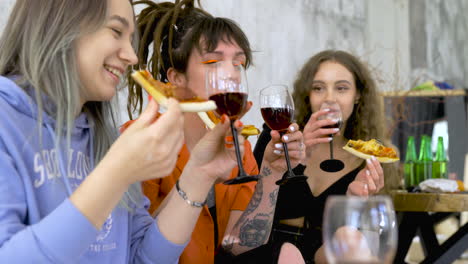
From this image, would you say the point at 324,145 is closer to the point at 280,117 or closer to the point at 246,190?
the point at 246,190

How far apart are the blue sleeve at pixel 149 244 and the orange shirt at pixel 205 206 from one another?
239 mm

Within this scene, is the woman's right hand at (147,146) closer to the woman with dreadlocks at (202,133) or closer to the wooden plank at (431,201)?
the woman with dreadlocks at (202,133)

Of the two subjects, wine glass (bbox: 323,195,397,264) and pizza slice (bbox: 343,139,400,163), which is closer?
wine glass (bbox: 323,195,397,264)

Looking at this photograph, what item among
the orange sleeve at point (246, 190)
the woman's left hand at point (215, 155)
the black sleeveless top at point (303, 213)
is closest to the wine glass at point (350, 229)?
the woman's left hand at point (215, 155)

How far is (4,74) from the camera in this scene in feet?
4.35

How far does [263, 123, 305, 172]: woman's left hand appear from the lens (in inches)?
68.7

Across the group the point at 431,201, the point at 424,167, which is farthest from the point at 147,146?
the point at 424,167

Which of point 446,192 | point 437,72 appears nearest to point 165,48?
point 446,192

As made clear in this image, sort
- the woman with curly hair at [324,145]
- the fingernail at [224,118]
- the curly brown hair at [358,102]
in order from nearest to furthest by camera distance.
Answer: the fingernail at [224,118] < the woman with curly hair at [324,145] < the curly brown hair at [358,102]

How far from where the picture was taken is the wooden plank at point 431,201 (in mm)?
2674

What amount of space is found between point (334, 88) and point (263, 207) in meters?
1.01

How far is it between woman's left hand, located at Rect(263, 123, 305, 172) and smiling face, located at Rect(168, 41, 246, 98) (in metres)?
0.32

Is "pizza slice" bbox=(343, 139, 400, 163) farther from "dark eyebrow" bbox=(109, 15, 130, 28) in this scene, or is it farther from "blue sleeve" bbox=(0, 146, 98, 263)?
"blue sleeve" bbox=(0, 146, 98, 263)

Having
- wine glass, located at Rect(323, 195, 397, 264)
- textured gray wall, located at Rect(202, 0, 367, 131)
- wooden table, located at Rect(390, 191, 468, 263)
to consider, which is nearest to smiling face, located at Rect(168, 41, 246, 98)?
wine glass, located at Rect(323, 195, 397, 264)
